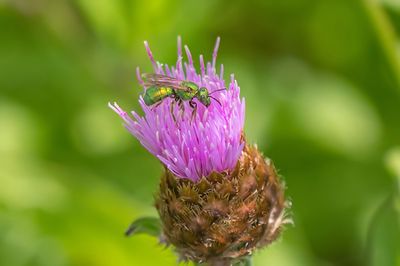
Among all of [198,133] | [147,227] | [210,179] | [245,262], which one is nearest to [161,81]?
[198,133]

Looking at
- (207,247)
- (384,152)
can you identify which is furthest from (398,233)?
(384,152)

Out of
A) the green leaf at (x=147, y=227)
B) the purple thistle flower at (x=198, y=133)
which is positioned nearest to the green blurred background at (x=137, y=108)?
the green leaf at (x=147, y=227)

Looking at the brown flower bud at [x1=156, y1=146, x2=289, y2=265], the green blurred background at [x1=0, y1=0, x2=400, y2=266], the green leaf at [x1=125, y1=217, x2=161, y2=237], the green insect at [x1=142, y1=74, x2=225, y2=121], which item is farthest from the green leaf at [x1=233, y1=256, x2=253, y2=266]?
the green blurred background at [x1=0, y1=0, x2=400, y2=266]

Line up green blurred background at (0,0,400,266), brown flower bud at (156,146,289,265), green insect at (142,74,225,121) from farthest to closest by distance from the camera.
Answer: green blurred background at (0,0,400,266)
green insect at (142,74,225,121)
brown flower bud at (156,146,289,265)

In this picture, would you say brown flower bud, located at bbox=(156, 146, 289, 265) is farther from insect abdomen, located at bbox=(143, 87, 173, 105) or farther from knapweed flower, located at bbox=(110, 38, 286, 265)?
insect abdomen, located at bbox=(143, 87, 173, 105)

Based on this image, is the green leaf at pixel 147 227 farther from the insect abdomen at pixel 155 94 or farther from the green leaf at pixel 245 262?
the insect abdomen at pixel 155 94

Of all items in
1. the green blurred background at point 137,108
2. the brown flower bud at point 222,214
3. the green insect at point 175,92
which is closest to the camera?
the brown flower bud at point 222,214
